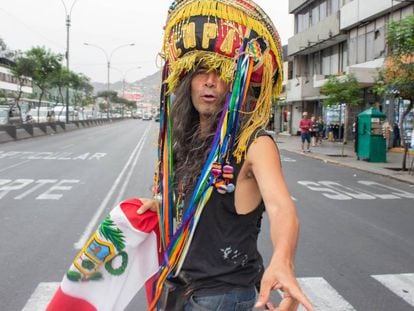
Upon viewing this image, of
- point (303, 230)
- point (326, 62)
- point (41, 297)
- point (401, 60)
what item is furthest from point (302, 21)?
point (41, 297)

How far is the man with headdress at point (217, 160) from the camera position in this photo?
5.92 ft

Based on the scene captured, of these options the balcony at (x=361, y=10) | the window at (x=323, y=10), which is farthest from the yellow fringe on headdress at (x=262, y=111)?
the window at (x=323, y=10)

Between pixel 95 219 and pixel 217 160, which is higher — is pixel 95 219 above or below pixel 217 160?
below

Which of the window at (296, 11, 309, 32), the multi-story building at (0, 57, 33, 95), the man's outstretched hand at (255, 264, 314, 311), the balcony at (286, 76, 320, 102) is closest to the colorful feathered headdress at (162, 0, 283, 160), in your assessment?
the man's outstretched hand at (255, 264, 314, 311)

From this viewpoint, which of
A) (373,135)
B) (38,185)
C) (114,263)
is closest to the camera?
(114,263)

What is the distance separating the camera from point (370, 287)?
496 cm

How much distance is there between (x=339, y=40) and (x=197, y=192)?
1329 inches

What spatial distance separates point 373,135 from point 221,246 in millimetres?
18729

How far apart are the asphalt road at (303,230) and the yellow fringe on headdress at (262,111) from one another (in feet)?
2.51

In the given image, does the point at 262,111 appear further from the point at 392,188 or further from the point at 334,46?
the point at 334,46

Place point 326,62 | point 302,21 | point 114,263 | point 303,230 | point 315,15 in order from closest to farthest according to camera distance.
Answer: point 114,263, point 303,230, point 326,62, point 315,15, point 302,21

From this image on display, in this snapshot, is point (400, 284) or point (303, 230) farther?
point (303, 230)

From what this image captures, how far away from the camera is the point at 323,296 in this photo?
4676mm

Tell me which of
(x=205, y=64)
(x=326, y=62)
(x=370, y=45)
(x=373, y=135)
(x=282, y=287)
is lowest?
(x=282, y=287)
